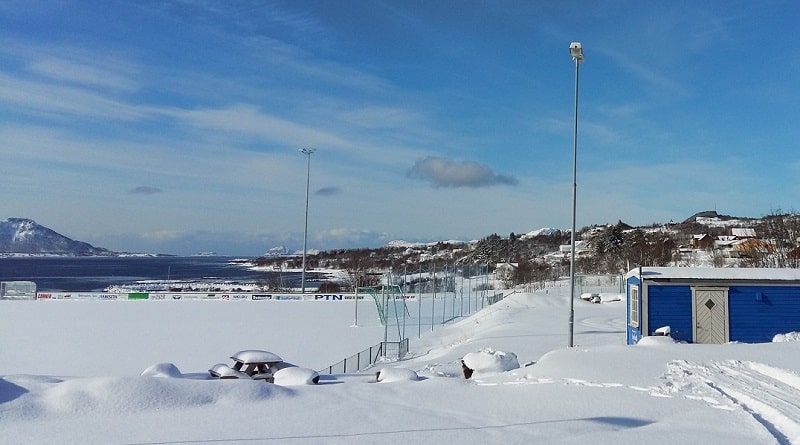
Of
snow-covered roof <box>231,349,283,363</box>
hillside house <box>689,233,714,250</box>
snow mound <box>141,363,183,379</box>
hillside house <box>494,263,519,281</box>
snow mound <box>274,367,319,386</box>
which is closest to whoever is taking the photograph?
snow mound <box>141,363,183,379</box>

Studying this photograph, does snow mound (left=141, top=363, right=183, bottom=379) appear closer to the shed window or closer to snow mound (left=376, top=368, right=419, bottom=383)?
snow mound (left=376, top=368, right=419, bottom=383)

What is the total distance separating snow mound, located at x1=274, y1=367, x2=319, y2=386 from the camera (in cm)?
1255

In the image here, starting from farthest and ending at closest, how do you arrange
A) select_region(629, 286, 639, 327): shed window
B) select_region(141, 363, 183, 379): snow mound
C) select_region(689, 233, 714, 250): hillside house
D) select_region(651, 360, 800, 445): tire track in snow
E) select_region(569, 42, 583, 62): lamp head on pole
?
1. select_region(689, 233, 714, 250): hillside house
2. select_region(629, 286, 639, 327): shed window
3. select_region(569, 42, 583, 62): lamp head on pole
4. select_region(141, 363, 183, 379): snow mound
5. select_region(651, 360, 800, 445): tire track in snow

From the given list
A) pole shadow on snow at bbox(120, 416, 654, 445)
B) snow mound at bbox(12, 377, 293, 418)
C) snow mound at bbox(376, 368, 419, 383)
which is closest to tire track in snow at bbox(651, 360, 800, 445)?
pole shadow on snow at bbox(120, 416, 654, 445)

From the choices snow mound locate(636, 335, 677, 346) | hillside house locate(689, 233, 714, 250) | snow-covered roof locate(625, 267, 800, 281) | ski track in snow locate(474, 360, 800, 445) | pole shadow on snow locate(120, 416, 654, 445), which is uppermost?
hillside house locate(689, 233, 714, 250)

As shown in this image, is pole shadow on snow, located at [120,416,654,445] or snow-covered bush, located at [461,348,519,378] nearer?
A: pole shadow on snow, located at [120,416,654,445]

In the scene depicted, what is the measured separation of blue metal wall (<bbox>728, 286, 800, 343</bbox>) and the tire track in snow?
21.1 feet

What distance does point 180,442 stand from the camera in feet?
23.0

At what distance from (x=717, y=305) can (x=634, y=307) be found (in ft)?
7.74

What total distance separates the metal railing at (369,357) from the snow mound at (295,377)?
4748 millimetres

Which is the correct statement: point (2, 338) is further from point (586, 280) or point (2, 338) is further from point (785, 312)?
point (586, 280)

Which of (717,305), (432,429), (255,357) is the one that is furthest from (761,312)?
(432,429)

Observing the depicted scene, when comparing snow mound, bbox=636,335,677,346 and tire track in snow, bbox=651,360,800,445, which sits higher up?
snow mound, bbox=636,335,677,346

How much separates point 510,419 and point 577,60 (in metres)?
13.0
